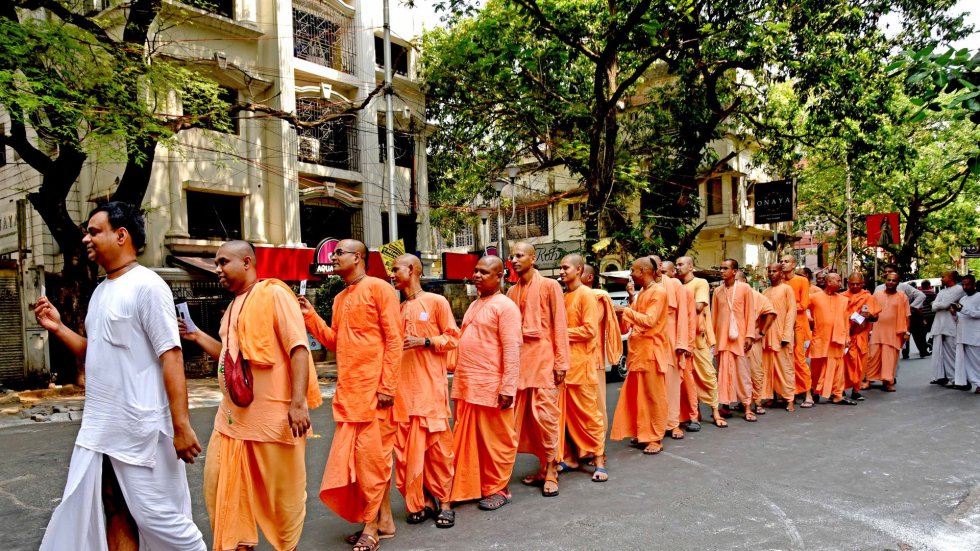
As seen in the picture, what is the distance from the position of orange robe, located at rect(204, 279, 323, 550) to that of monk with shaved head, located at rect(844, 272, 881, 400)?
8546mm

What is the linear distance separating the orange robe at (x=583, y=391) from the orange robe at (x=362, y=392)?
207 cm

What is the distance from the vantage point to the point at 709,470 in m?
5.72

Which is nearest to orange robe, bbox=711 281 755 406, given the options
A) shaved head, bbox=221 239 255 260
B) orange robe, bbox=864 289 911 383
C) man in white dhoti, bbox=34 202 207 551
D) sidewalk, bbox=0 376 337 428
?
orange robe, bbox=864 289 911 383

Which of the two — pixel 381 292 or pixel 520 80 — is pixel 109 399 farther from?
pixel 520 80

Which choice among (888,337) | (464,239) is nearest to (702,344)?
(888,337)

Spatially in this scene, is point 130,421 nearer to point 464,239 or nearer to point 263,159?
point 263,159

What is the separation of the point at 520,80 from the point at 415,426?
13.0 m

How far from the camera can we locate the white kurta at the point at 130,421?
2.70 metres

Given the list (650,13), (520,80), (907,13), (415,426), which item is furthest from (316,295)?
(907,13)

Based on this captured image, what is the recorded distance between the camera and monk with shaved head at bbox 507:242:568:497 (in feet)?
17.2

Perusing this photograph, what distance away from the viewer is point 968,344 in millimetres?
10188

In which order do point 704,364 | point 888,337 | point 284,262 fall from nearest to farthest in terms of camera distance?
1. point 704,364
2. point 888,337
3. point 284,262

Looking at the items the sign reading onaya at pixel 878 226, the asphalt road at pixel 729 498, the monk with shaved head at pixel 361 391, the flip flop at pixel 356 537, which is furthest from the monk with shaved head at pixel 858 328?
the sign reading onaya at pixel 878 226

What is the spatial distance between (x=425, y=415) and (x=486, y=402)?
1.76ft
